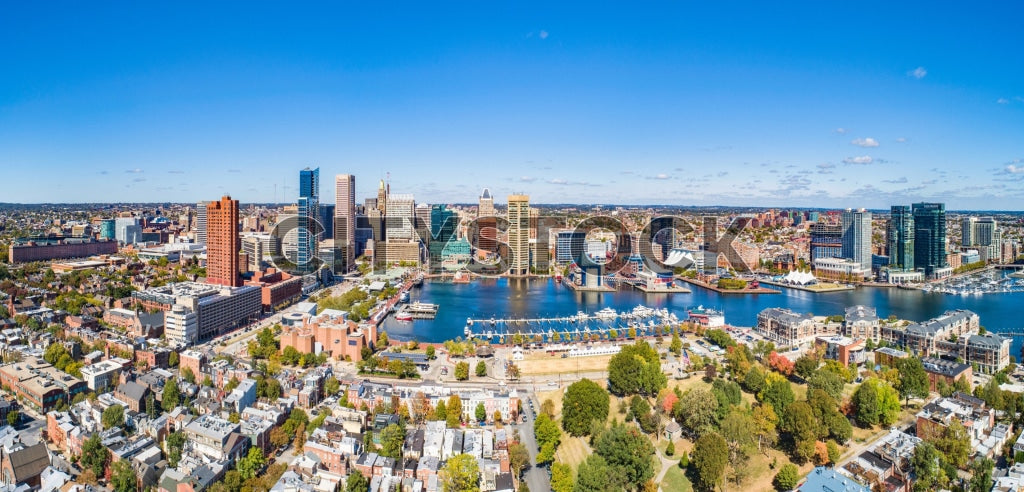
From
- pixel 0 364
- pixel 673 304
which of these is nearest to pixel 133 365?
pixel 0 364

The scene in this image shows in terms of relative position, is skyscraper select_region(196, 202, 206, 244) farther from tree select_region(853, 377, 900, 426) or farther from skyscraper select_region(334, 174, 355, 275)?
tree select_region(853, 377, 900, 426)

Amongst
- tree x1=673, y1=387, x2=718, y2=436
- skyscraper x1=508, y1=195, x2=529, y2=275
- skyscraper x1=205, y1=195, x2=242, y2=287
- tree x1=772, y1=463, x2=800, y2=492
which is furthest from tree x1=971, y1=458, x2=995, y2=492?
skyscraper x1=508, y1=195, x2=529, y2=275

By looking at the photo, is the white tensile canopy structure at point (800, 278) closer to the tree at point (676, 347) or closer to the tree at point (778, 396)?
the tree at point (676, 347)

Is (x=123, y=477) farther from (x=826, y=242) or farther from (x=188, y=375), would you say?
(x=826, y=242)

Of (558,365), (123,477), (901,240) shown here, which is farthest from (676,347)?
(901,240)

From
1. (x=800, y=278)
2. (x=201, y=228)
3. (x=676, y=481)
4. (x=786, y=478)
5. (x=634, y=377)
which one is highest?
(x=201, y=228)

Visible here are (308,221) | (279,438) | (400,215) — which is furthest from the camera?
(400,215)

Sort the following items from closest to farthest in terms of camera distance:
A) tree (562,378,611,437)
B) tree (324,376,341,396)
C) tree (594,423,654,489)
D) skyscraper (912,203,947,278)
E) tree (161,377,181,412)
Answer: tree (594,423,654,489), tree (562,378,611,437), tree (161,377,181,412), tree (324,376,341,396), skyscraper (912,203,947,278)
